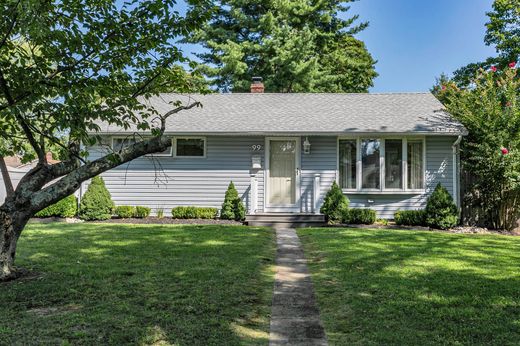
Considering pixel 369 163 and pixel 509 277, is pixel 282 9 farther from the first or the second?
pixel 509 277

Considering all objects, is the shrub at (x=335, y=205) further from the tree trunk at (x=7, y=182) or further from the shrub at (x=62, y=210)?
the tree trunk at (x=7, y=182)

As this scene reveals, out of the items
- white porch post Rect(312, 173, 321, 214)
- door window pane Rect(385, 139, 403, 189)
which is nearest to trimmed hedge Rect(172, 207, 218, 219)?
white porch post Rect(312, 173, 321, 214)

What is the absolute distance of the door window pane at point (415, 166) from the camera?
1251 centimetres

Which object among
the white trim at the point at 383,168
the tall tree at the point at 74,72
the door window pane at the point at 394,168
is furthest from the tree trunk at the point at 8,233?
the door window pane at the point at 394,168

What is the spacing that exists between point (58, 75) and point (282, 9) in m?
22.5

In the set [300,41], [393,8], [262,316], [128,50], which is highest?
[393,8]

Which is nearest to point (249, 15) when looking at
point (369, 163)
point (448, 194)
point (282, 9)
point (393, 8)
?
point (282, 9)

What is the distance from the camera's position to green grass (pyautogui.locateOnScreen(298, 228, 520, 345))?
10.8 ft

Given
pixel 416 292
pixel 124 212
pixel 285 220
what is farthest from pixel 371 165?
pixel 416 292

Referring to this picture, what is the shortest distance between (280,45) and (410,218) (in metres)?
14.7

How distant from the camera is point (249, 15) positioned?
83.4 ft

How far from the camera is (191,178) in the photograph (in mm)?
12992

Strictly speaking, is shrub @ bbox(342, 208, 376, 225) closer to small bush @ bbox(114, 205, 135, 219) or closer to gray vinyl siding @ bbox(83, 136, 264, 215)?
gray vinyl siding @ bbox(83, 136, 264, 215)

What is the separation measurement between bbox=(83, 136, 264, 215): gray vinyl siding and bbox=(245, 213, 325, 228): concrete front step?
106 centimetres
